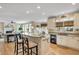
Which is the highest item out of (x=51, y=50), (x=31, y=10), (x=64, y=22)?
(x=31, y=10)

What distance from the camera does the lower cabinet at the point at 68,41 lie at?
1.89 m

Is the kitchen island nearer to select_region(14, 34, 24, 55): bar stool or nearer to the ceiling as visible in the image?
select_region(14, 34, 24, 55): bar stool

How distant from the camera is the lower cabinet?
1888 millimetres

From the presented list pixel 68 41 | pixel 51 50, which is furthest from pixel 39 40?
pixel 68 41

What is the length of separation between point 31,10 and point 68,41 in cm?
103

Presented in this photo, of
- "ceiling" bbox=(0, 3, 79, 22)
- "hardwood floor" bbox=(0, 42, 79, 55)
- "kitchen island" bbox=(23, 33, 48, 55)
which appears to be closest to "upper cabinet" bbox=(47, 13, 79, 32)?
"ceiling" bbox=(0, 3, 79, 22)

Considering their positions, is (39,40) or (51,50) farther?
(39,40)

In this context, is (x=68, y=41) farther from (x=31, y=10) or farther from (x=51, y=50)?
(x=31, y=10)

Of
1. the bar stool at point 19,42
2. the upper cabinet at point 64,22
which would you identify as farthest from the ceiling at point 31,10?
the bar stool at point 19,42

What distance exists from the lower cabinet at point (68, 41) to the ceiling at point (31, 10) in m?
0.56

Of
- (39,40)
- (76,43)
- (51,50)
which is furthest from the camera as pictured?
(39,40)

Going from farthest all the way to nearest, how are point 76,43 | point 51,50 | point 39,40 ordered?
point 39,40
point 51,50
point 76,43

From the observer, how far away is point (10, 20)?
6.73 feet

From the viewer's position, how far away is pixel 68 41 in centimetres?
204
